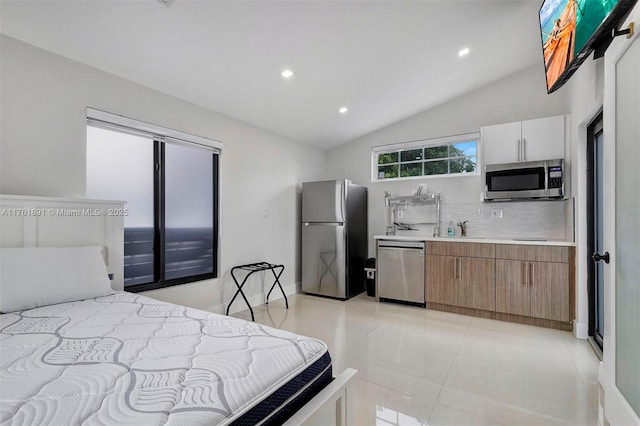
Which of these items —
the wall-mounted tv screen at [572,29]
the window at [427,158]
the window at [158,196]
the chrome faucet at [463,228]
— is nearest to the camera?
the wall-mounted tv screen at [572,29]

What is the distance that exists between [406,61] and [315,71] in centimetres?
94

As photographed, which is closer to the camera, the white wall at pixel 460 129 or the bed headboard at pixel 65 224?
the bed headboard at pixel 65 224

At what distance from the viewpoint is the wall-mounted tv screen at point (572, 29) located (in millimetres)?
1407

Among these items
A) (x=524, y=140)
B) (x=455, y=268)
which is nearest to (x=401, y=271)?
(x=455, y=268)

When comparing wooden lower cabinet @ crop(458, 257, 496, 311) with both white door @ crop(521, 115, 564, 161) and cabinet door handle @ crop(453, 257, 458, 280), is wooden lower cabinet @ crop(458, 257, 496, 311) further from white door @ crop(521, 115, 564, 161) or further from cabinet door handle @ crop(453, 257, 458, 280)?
white door @ crop(521, 115, 564, 161)

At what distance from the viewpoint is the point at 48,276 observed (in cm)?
185

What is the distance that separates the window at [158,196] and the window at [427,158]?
104 inches

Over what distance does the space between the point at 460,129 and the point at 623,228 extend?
121 inches

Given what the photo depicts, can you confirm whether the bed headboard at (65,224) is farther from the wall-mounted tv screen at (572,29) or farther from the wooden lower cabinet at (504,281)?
the wooden lower cabinet at (504,281)

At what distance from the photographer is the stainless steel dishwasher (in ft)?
13.0

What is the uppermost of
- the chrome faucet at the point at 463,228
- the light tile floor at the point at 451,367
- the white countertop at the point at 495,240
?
the chrome faucet at the point at 463,228

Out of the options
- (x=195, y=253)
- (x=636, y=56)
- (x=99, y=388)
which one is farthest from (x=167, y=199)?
(x=636, y=56)

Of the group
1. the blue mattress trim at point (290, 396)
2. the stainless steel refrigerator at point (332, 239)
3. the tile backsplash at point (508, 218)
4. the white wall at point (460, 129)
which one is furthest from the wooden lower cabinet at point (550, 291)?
the blue mattress trim at point (290, 396)

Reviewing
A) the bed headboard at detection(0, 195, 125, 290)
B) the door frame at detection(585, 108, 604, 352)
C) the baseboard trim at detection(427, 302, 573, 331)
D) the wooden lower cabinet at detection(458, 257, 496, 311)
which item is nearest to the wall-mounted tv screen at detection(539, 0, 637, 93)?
the door frame at detection(585, 108, 604, 352)
